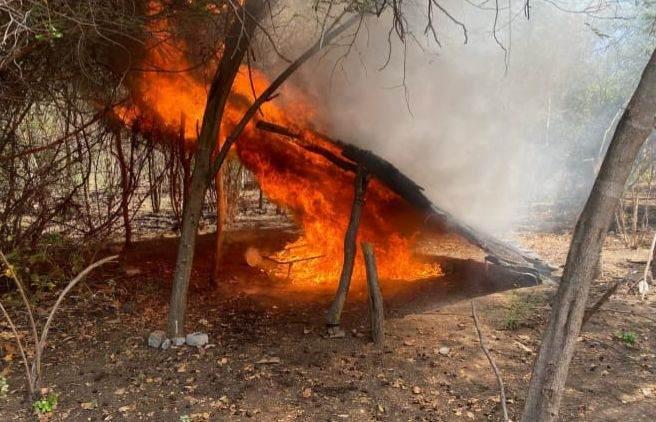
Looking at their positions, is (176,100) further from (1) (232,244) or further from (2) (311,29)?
(1) (232,244)

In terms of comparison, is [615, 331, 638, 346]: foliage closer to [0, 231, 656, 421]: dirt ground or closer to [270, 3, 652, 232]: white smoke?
[0, 231, 656, 421]: dirt ground

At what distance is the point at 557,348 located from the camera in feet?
7.86

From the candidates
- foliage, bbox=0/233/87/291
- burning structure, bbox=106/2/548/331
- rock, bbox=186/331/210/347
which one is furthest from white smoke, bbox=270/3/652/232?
foliage, bbox=0/233/87/291

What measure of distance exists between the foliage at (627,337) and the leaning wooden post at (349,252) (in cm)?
322

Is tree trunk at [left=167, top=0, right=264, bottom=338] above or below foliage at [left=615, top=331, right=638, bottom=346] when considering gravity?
above

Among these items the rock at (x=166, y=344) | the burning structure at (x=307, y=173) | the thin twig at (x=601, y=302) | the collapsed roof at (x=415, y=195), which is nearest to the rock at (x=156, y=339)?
the rock at (x=166, y=344)

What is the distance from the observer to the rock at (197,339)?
16.8 feet

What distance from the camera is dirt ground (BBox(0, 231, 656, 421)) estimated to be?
161 inches

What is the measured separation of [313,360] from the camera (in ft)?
16.1

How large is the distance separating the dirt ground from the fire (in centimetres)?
115

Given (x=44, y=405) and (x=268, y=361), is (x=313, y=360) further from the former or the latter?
(x=44, y=405)

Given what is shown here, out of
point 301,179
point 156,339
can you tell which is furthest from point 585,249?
point 301,179

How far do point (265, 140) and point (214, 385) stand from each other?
14.4 feet

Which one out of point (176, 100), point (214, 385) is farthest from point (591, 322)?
point (176, 100)
